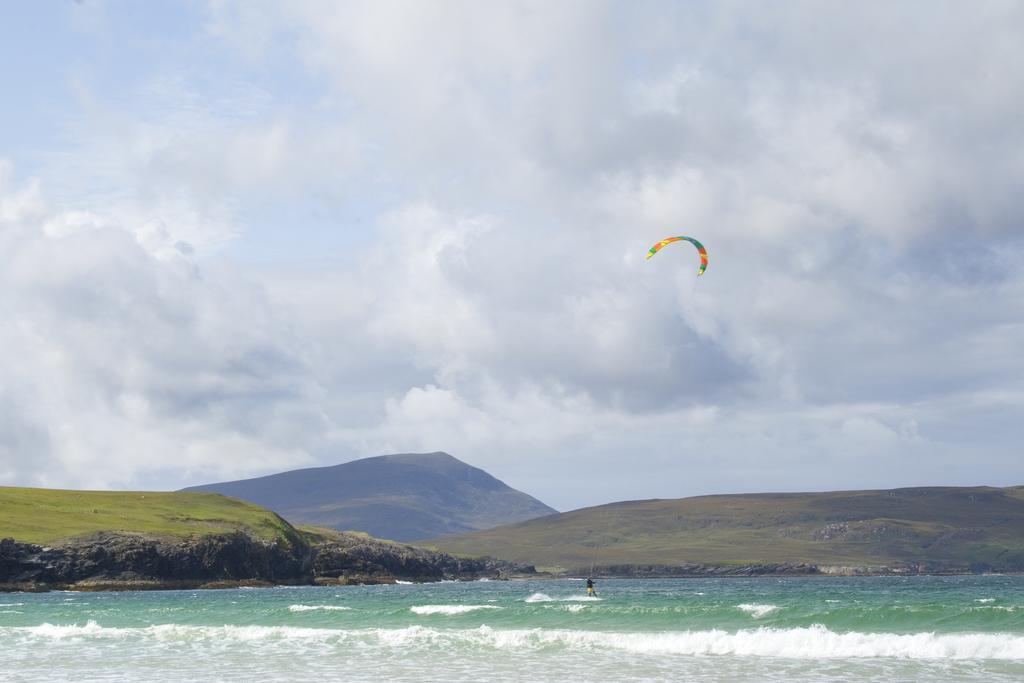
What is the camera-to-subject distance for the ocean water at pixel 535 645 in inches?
1615

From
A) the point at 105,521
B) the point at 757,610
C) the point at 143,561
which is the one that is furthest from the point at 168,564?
the point at 757,610

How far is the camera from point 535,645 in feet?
169

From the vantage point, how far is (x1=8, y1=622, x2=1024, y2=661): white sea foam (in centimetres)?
4694

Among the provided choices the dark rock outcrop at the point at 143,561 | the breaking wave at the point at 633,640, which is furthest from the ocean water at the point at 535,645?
the dark rock outcrop at the point at 143,561

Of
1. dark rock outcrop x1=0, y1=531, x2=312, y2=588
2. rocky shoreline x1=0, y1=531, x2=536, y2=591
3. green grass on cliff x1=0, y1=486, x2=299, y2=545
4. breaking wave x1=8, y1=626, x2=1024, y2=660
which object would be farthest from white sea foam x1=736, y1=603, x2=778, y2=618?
green grass on cliff x1=0, y1=486, x2=299, y2=545

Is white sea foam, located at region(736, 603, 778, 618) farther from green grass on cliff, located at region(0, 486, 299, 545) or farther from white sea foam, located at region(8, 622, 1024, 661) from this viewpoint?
green grass on cliff, located at region(0, 486, 299, 545)

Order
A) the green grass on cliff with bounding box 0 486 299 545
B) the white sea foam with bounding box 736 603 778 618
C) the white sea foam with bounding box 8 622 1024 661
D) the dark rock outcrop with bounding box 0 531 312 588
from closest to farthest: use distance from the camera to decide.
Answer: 1. the white sea foam with bounding box 8 622 1024 661
2. the white sea foam with bounding box 736 603 778 618
3. the dark rock outcrop with bounding box 0 531 312 588
4. the green grass on cliff with bounding box 0 486 299 545

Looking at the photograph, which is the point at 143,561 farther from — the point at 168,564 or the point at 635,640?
the point at 635,640

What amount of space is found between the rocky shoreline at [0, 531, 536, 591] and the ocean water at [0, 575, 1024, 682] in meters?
71.6

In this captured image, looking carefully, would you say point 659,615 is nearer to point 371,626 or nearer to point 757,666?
point 371,626

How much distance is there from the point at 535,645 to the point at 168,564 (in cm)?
11648

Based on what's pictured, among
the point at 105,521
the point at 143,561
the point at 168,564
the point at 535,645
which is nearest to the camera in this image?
the point at 535,645

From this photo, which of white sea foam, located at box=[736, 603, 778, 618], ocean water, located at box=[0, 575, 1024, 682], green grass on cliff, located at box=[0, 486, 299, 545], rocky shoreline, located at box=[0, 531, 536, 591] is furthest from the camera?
green grass on cliff, located at box=[0, 486, 299, 545]

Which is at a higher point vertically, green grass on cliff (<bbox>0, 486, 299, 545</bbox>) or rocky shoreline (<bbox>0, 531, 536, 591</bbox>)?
green grass on cliff (<bbox>0, 486, 299, 545</bbox>)
